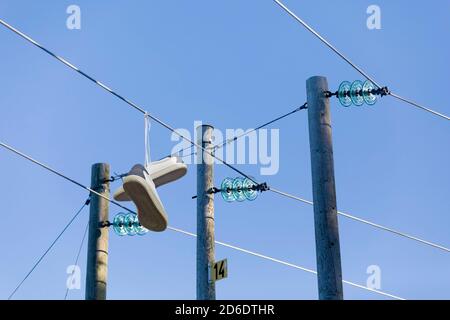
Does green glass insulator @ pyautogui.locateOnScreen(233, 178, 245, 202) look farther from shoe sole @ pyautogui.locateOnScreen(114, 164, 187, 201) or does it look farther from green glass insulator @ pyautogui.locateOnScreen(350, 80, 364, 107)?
green glass insulator @ pyautogui.locateOnScreen(350, 80, 364, 107)

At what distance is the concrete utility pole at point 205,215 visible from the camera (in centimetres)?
795

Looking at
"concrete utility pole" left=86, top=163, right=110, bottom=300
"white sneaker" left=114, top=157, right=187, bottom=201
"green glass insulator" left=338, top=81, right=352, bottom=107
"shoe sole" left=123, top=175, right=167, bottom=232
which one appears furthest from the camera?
"concrete utility pole" left=86, top=163, right=110, bottom=300

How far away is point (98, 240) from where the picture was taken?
28.3 ft

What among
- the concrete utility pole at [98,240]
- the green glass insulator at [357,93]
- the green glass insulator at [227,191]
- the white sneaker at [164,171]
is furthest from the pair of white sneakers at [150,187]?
the green glass insulator at [357,93]

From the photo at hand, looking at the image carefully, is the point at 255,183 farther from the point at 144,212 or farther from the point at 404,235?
the point at 404,235

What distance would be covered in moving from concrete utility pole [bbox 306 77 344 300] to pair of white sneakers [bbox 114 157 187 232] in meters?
1.07

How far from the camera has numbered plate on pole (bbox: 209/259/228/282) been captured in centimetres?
787

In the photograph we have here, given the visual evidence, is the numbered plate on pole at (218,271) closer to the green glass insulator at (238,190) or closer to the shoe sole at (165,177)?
the green glass insulator at (238,190)

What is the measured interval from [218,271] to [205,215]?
627 millimetres

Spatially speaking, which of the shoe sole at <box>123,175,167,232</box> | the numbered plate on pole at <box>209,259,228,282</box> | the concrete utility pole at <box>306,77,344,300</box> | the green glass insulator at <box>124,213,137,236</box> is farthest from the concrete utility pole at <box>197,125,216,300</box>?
the concrete utility pole at <box>306,77,344,300</box>
